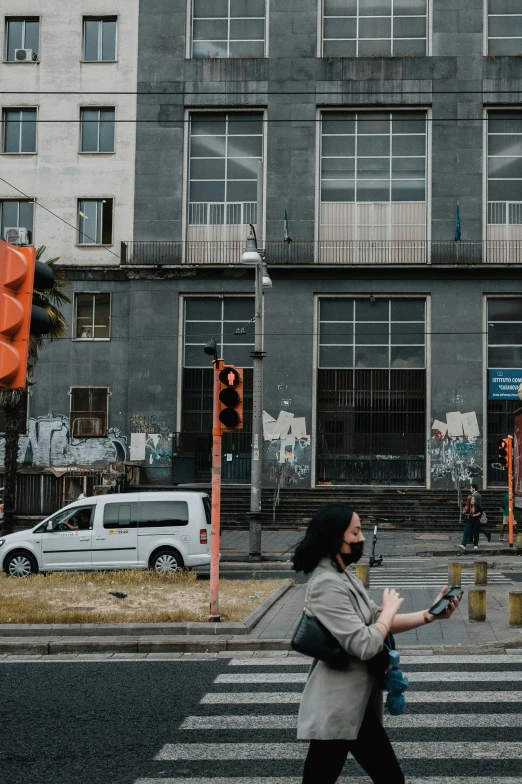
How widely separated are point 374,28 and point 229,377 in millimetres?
29425

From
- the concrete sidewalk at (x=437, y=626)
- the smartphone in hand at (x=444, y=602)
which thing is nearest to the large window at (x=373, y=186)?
the concrete sidewalk at (x=437, y=626)

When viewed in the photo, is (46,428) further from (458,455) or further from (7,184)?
(458,455)

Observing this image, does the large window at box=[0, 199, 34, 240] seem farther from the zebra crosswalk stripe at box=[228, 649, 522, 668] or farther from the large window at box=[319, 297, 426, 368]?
the zebra crosswalk stripe at box=[228, 649, 522, 668]

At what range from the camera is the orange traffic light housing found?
18.8 ft

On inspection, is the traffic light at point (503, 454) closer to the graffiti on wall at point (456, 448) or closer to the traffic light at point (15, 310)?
the graffiti on wall at point (456, 448)

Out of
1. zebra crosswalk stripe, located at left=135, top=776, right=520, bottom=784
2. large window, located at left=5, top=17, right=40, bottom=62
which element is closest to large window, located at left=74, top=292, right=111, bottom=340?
large window, located at left=5, top=17, right=40, bottom=62

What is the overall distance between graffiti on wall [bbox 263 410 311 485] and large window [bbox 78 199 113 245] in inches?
380

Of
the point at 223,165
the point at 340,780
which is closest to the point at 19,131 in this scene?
the point at 223,165

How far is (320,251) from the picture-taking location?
126 ft

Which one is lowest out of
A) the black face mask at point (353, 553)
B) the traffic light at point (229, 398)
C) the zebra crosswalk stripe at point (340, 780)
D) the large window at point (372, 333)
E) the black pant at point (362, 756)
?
the zebra crosswalk stripe at point (340, 780)

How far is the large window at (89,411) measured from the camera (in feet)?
129

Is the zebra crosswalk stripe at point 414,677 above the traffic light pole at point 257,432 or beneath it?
beneath

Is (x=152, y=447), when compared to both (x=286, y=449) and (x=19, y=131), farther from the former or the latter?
(x=19, y=131)

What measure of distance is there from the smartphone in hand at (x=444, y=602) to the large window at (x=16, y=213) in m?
37.5
